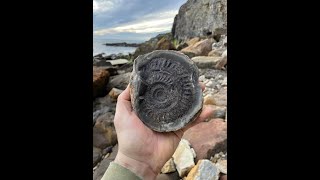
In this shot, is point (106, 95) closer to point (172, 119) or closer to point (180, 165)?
point (180, 165)

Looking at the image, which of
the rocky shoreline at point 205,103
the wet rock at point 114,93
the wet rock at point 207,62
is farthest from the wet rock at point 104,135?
the wet rock at point 207,62

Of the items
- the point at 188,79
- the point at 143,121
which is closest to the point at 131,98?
the point at 143,121

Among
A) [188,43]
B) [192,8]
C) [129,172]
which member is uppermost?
[192,8]

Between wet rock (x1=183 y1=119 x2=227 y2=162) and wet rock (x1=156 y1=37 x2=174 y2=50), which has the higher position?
wet rock (x1=156 y1=37 x2=174 y2=50)

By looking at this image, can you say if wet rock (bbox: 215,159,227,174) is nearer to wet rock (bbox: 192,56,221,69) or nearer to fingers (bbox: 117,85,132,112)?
fingers (bbox: 117,85,132,112)

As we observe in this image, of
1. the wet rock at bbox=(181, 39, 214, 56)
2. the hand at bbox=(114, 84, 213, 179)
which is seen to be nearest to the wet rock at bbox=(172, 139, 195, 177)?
the hand at bbox=(114, 84, 213, 179)

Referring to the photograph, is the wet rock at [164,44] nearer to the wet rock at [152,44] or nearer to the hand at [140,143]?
the wet rock at [152,44]
